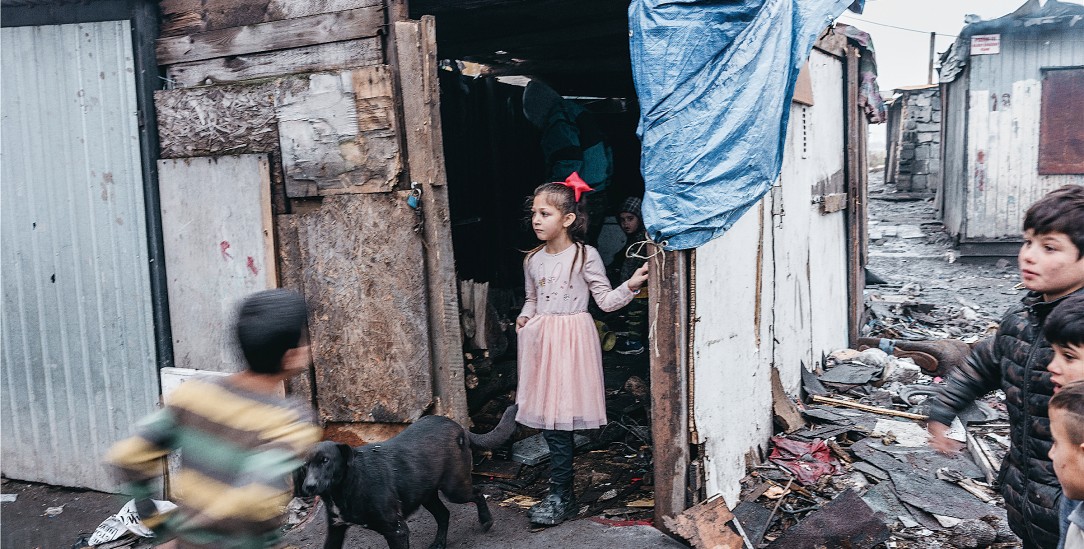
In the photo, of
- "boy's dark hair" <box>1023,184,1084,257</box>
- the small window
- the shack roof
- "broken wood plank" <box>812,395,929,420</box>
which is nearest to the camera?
"boy's dark hair" <box>1023,184,1084,257</box>

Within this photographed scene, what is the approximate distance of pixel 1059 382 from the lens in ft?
8.61

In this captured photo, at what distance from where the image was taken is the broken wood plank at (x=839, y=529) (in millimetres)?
4266

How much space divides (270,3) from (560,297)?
8.56 ft

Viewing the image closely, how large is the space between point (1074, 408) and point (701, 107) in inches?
89.8

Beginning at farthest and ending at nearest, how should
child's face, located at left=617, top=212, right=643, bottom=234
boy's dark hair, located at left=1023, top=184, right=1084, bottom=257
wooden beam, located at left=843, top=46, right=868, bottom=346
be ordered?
1. wooden beam, located at left=843, top=46, right=868, bottom=346
2. child's face, located at left=617, top=212, right=643, bottom=234
3. boy's dark hair, located at left=1023, top=184, right=1084, bottom=257

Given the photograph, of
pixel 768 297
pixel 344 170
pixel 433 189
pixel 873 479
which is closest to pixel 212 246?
pixel 344 170

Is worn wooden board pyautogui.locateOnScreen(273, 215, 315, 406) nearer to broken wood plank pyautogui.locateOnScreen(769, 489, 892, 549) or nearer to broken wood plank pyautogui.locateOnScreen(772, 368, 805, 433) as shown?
broken wood plank pyautogui.locateOnScreen(769, 489, 892, 549)

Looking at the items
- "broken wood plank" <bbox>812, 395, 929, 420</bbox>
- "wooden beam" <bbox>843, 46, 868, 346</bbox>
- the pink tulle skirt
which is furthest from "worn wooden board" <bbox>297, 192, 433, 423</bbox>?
"wooden beam" <bbox>843, 46, 868, 346</bbox>

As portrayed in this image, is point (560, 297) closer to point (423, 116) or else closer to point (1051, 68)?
point (423, 116)

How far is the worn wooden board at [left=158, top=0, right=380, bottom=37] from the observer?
4809 millimetres

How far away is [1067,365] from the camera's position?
258 centimetres

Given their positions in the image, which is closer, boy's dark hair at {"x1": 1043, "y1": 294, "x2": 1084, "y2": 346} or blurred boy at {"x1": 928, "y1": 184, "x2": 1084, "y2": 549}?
boy's dark hair at {"x1": 1043, "y1": 294, "x2": 1084, "y2": 346}

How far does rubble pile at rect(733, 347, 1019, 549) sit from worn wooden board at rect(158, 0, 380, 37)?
391 cm

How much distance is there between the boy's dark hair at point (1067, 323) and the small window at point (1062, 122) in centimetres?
1401
